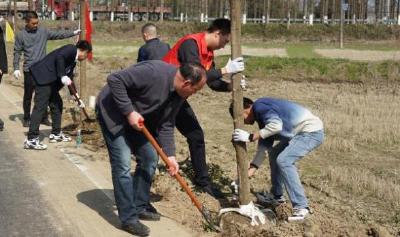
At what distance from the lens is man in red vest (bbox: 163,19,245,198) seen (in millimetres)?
6281

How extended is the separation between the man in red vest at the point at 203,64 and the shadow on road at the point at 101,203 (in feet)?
3.38

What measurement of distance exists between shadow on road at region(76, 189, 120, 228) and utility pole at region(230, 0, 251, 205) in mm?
1208

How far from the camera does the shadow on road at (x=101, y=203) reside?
612 centimetres

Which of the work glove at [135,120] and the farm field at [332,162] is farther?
the farm field at [332,162]

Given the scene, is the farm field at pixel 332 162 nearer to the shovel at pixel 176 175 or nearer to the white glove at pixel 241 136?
the shovel at pixel 176 175

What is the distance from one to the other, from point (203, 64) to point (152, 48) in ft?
7.29

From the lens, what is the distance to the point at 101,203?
21.7 ft

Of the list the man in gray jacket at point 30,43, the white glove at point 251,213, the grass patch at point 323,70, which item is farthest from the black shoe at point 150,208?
the grass patch at point 323,70

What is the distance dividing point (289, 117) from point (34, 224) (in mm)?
2587

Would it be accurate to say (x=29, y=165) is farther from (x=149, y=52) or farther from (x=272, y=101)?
(x=272, y=101)

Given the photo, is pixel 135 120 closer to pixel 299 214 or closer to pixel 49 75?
pixel 299 214

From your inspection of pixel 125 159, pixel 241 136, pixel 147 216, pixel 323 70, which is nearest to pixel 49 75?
pixel 147 216

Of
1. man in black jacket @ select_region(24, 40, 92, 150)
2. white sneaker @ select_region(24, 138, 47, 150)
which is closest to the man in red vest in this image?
man in black jacket @ select_region(24, 40, 92, 150)

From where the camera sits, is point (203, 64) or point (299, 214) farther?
point (203, 64)
